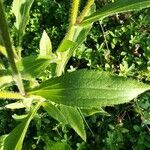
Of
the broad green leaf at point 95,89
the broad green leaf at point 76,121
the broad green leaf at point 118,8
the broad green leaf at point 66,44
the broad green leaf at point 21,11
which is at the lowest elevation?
the broad green leaf at point 76,121

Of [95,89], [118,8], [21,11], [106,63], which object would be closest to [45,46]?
[21,11]

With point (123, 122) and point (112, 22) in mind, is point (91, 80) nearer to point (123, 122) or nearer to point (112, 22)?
point (123, 122)

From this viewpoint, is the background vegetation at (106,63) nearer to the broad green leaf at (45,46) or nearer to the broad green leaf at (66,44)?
the broad green leaf at (45,46)

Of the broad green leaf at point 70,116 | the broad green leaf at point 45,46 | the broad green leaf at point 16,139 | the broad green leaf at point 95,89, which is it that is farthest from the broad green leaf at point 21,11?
the broad green leaf at point 95,89

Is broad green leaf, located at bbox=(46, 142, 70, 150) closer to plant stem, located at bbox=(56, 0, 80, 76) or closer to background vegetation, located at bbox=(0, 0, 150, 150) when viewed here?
background vegetation, located at bbox=(0, 0, 150, 150)

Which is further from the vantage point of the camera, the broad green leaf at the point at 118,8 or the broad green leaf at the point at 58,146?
the broad green leaf at the point at 58,146

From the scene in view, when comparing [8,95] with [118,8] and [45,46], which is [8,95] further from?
[45,46]

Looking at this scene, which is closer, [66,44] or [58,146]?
[66,44]
